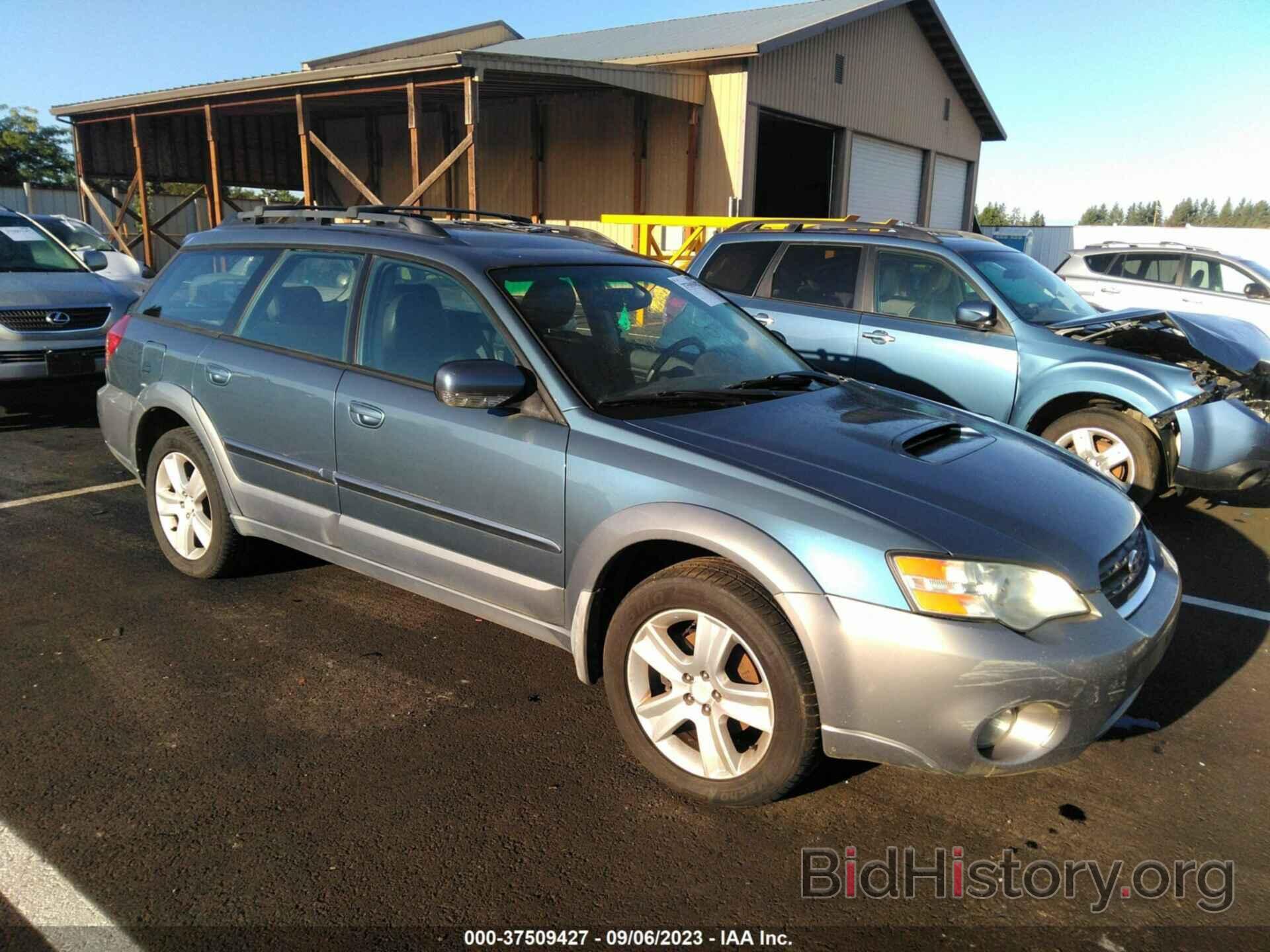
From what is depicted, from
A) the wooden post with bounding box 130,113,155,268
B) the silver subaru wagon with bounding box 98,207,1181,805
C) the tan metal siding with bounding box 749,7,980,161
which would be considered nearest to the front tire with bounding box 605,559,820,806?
the silver subaru wagon with bounding box 98,207,1181,805

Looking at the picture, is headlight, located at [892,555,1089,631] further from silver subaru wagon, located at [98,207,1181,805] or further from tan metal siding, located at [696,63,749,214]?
tan metal siding, located at [696,63,749,214]

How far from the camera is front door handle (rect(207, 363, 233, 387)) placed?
164 inches

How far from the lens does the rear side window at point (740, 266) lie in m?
7.11

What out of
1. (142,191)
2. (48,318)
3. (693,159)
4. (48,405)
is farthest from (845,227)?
(142,191)

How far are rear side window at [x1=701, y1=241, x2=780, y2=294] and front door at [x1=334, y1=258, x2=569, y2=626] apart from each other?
3886mm

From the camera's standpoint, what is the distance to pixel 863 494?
2.70 meters

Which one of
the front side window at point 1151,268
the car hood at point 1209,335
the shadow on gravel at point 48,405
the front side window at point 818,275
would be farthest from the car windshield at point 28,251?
the front side window at point 1151,268

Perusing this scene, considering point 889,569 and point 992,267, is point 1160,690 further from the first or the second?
point 992,267

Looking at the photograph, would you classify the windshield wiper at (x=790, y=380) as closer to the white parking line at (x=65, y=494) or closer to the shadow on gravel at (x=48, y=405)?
the white parking line at (x=65, y=494)

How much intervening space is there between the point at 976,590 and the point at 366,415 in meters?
2.30

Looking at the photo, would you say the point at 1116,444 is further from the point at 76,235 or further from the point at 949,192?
the point at 949,192

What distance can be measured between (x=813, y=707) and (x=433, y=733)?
139 centimetres

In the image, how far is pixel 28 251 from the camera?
8.52 meters

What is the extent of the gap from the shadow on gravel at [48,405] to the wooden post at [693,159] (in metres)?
11.1
